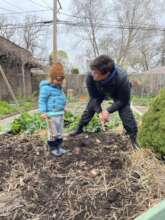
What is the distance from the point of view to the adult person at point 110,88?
4516 millimetres

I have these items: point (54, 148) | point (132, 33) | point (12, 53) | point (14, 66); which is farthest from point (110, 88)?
point (132, 33)

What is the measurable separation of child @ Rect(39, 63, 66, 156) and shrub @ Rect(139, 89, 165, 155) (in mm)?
1211

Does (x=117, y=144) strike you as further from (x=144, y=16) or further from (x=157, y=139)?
(x=144, y=16)

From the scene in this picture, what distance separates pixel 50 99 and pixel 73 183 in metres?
1.37

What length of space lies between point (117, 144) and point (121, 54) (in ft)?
113

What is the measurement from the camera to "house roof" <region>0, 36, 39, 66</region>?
1872 cm

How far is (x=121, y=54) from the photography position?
39156 mm

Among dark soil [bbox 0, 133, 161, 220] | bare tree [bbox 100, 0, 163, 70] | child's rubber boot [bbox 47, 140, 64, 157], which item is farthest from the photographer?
bare tree [bbox 100, 0, 163, 70]

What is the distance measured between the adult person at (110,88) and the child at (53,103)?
0.46 m

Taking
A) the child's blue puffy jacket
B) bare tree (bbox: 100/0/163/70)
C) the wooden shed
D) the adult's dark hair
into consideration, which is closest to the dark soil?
the child's blue puffy jacket

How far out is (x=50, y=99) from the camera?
15.5ft

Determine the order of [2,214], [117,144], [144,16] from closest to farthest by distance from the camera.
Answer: [2,214], [117,144], [144,16]

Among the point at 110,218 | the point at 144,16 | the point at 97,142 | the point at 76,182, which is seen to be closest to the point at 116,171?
the point at 76,182

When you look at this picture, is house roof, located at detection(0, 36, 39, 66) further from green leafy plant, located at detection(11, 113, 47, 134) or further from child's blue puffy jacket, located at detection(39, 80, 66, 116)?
child's blue puffy jacket, located at detection(39, 80, 66, 116)
